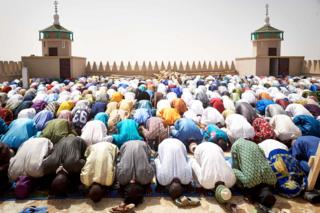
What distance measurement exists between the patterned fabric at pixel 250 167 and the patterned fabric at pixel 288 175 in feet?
1.00

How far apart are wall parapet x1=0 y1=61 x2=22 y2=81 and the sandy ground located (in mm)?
15837

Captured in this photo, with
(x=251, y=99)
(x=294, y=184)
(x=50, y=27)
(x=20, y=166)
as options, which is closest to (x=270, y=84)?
(x=251, y=99)

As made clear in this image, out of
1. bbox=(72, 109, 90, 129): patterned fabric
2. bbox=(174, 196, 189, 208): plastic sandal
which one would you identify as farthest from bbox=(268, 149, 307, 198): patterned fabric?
bbox=(72, 109, 90, 129): patterned fabric

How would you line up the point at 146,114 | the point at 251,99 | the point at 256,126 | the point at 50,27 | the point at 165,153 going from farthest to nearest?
1. the point at 50,27
2. the point at 251,99
3. the point at 146,114
4. the point at 256,126
5. the point at 165,153

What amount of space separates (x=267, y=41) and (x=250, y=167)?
20937mm

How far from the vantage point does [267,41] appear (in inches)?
909

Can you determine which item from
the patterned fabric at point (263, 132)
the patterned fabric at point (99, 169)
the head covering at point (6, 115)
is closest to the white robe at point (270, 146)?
the patterned fabric at point (263, 132)

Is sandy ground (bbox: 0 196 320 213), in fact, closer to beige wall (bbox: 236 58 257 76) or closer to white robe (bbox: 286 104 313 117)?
white robe (bbox: 286 104 313 117)

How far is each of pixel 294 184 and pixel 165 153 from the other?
7.57ft

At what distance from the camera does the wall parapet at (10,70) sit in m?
18.1

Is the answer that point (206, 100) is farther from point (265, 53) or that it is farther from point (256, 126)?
point (265, 53)

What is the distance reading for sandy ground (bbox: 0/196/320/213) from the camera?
14.6ft

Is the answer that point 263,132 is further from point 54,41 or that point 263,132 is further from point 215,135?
point 54,41

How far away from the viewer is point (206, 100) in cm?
1110
